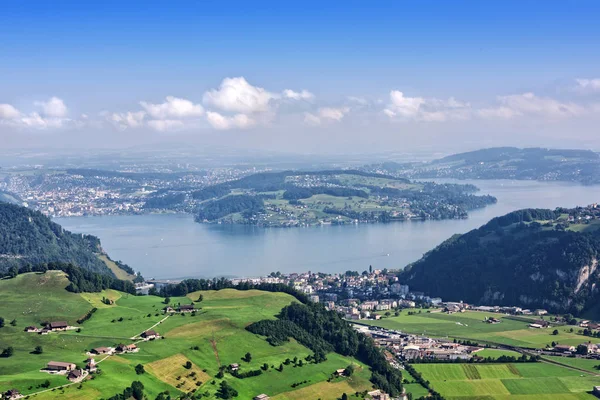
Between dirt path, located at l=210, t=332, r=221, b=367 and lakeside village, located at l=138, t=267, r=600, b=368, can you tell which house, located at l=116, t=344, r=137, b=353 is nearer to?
dirt path, located at l=210, t=332, r=221, b=367

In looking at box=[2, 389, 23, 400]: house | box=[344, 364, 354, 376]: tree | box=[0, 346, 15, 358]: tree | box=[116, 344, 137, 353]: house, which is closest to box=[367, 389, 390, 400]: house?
box=[344, 364, 354, 376]: tree

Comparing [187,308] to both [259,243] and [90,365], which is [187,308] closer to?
[90,365]

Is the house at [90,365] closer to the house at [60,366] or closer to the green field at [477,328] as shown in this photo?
the house at [60,366]

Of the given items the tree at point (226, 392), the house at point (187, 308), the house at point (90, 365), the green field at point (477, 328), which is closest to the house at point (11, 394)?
the house at point (90, 365)

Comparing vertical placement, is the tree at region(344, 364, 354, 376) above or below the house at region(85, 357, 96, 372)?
below

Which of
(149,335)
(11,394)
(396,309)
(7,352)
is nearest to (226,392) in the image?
(149,335)

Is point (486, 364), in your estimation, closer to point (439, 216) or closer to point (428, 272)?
point (428, 272)

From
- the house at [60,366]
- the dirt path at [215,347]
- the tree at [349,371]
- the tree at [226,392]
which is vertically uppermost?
the house at [60,366]
